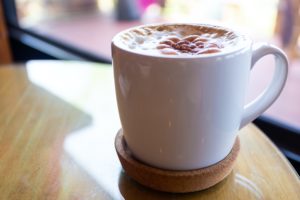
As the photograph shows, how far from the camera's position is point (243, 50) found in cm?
41

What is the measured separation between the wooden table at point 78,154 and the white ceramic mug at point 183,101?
64mm

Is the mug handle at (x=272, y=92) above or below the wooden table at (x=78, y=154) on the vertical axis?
above

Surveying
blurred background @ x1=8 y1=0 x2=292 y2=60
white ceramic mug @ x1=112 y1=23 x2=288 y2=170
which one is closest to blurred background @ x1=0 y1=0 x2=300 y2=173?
blurred background @ x1=8 y1=0 x2=292 y2=60

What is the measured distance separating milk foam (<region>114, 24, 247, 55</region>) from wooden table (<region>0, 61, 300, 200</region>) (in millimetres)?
194

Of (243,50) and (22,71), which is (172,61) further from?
(22,71)

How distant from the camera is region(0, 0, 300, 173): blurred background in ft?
5.70

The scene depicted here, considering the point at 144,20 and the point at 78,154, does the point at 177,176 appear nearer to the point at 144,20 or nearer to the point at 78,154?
the point at 78,154

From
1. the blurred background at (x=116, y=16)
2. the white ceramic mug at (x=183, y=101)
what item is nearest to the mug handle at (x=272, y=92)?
the white ceramic mug at (x=183, y=101)

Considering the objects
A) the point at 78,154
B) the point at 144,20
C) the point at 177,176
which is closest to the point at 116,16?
the point at 144,20

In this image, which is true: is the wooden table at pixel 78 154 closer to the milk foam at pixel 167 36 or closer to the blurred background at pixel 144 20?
the milk foam at pixel 167 36

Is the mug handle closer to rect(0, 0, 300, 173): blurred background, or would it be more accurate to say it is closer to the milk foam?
the milk foam

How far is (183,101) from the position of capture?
406 mm

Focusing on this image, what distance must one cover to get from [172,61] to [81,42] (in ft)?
8.11

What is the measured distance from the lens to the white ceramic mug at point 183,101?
1.30 feet
